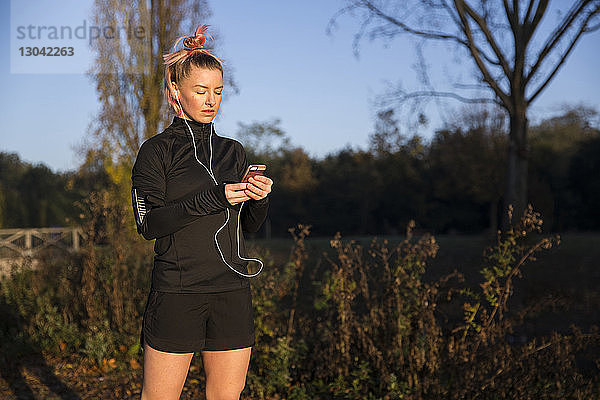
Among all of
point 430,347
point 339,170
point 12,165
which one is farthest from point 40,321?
point 12,165

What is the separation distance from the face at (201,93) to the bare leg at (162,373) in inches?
34.3

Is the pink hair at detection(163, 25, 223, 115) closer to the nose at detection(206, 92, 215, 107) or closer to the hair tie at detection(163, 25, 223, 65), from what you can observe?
the hair tie at detection(163, 25, 223, 65)

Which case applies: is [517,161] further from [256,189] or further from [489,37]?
[256,189]

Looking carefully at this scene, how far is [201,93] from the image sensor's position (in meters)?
2.06

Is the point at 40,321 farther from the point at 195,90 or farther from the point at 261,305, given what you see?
the point at 195,90

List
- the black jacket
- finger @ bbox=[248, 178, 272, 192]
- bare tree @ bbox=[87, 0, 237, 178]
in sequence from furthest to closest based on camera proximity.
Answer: bare tree @ bbox=[87, 0, 237, 178]
the black jacket
finger @ bbox=[248, 178, 272, 192]

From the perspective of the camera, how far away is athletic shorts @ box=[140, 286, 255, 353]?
1975mm

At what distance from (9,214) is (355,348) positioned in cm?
1985

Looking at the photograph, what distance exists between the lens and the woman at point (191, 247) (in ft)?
6.48

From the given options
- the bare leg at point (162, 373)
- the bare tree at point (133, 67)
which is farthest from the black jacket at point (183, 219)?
the bare tree at point (133, 67)

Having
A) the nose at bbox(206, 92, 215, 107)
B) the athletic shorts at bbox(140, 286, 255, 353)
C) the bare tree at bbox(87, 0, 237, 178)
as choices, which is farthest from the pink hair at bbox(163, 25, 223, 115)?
the bare tree at bbox(87, 0, 237, 178)

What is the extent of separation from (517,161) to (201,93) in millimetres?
8855

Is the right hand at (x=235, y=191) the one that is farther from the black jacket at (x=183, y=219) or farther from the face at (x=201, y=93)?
the face at (x=201, y=93)

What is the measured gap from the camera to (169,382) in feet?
6.58
